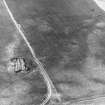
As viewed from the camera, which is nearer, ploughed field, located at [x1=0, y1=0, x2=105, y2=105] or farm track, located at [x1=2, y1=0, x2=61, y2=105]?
farm track, located at [x1=2, y1=0, x2=61, y2=105]

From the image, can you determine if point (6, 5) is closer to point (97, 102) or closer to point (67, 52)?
point (67, 52)

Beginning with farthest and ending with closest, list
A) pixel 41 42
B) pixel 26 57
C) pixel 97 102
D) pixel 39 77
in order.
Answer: pixel 41 42
pixel 26 57
pixel 39 77
pixel 97 102

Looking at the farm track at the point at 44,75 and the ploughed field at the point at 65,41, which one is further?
the ploughed field at the point at 65,41

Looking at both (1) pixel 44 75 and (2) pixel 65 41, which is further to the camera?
(2) pixel 65 41

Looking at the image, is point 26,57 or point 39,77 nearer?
point 39,77

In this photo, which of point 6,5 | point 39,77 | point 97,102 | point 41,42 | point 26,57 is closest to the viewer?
point 97,102

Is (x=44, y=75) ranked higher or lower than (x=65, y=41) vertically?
lower

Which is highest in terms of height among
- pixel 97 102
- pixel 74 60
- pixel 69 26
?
pixel 69 26

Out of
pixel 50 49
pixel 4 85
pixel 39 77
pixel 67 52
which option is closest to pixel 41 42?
pixel 50 49
